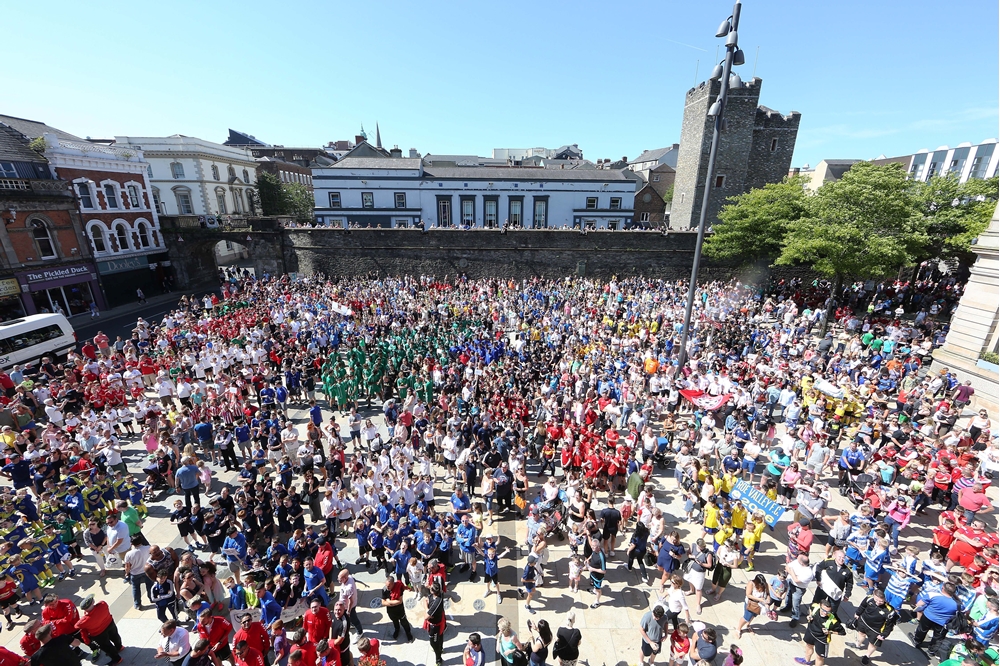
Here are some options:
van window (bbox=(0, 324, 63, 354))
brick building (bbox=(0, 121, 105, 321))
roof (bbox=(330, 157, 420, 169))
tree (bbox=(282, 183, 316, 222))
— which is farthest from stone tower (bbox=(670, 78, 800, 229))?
brick building (bbox=(0, 121, 105, 321))

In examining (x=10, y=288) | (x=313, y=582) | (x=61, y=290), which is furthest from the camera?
(x=61, y=290)

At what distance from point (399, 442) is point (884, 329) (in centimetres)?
2250

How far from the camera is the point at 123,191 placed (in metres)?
30.0

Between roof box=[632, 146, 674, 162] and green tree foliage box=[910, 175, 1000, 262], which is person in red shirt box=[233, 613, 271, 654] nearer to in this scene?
green tree foliage box=[910, 175, 1000, 262]

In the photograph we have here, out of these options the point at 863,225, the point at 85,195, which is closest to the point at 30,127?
the point at 85,195

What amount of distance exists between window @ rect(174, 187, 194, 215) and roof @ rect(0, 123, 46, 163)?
14.9m

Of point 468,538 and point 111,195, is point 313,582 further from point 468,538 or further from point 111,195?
point 111,195

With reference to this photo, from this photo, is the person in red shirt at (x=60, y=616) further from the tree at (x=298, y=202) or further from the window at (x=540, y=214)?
the tree at (x=298, y=202)

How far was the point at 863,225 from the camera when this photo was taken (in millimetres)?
21172

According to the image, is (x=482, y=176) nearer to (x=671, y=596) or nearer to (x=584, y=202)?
(x=584, y=202)

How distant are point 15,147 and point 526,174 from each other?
115ft

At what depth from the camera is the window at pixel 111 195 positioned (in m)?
28.8

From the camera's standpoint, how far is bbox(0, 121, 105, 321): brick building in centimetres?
2353

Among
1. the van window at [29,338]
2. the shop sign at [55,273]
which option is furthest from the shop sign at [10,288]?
the van window at [29,338]
